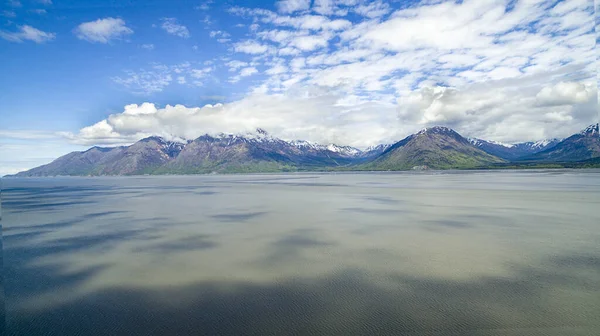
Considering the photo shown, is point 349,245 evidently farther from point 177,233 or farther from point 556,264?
point 177,233

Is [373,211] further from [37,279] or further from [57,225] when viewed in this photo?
[57,225]

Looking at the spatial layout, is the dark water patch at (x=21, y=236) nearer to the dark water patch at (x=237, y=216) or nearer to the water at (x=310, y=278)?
the water at (x=310, y=278)

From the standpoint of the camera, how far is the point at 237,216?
166ft

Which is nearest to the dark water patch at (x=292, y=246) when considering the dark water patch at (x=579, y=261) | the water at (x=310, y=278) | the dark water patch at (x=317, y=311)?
the water at (x=310, y=278)

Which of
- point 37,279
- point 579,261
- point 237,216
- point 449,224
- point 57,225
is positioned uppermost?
point 237,216

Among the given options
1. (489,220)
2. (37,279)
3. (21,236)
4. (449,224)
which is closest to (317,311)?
(37,279)

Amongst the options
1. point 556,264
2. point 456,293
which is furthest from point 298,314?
point 556,264

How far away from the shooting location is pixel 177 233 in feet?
126

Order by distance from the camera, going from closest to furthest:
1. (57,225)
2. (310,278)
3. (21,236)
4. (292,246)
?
(310,278) → (292,246) → (21,236) → (57,225)

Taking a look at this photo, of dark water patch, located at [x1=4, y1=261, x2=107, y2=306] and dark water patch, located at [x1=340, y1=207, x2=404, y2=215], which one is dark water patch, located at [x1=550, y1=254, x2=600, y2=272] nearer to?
dark water patch, located at [x1=340, y1=207, x2=404, y2=215]

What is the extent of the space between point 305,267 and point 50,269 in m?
21.0

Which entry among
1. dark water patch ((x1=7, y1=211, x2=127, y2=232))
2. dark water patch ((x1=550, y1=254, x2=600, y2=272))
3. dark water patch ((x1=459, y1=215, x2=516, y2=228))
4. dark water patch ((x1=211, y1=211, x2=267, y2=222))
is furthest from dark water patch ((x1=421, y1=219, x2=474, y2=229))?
dark water patch ((x1=7, y1=211, x2=127, y2=232))

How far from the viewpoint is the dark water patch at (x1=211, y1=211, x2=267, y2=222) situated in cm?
4750

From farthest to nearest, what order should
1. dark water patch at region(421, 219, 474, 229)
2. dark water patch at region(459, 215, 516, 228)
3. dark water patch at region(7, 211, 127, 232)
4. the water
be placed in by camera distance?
dark water patch at region(7, 211, 127, 232) < dark water patch at region(459, 215, 516, 228) < dark water patch at region(421, 219, 474, 229) < the water
